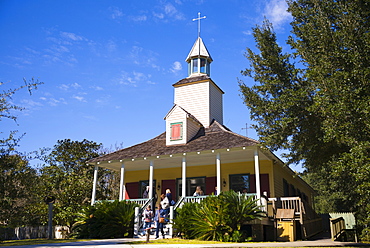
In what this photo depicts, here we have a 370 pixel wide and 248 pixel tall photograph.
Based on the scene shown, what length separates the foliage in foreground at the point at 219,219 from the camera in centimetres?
1275

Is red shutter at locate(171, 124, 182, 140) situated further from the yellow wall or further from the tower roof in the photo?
the tower roof

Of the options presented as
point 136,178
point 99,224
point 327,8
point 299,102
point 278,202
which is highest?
point 327,8

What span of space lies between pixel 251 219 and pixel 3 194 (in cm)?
844

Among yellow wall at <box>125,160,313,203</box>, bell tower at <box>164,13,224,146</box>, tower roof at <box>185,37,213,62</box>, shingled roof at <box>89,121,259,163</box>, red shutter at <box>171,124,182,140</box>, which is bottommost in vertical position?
yellow wall at <box>125,160,313,203</box>

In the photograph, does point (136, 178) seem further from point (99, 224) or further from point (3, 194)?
point (3, 194)

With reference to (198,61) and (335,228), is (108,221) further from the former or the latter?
(198,61)

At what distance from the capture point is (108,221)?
14.6m

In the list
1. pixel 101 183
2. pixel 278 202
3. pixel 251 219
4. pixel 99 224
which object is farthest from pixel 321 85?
pixel 101 183

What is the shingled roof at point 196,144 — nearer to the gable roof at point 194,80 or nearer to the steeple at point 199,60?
the gable roof at point 194,80

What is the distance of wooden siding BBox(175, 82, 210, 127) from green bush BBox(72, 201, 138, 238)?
26.6 ft

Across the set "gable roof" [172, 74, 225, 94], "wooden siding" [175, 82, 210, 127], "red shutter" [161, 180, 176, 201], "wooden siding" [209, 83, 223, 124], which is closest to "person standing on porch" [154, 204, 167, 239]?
"red shutter" [161, 180, 176, 201]

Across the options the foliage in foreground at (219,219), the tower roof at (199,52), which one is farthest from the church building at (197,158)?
the foliage in foreground at (219,219)

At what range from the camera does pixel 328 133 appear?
1147 cm

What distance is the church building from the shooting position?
1736 cm
